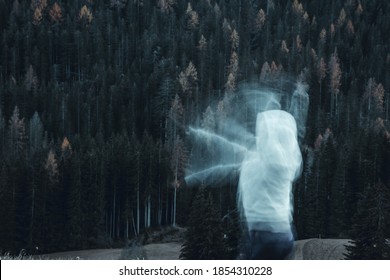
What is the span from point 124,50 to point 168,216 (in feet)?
163

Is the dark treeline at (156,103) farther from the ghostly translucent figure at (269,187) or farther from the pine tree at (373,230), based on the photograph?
the ghostly translucent figure at (269,187)

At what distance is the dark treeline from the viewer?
20781mm

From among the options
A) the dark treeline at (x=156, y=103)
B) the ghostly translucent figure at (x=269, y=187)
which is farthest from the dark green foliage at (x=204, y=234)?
the ghostly translucent figure at (x=269, y=187)

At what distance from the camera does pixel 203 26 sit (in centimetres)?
7256

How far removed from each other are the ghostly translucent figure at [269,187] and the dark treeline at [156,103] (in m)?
0.83

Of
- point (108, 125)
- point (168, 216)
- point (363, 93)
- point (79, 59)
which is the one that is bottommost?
point (168, 216)

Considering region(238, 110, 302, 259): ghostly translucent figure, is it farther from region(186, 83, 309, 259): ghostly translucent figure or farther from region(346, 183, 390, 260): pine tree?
region(346, 183, 390, 260): pine tree

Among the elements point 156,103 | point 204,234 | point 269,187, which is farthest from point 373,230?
point 156,103

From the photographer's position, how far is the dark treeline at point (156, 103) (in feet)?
68.2

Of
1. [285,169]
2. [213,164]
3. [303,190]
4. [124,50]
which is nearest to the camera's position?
[285,169]

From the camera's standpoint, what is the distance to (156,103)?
156 feet

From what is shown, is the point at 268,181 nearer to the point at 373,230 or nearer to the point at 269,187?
the point at 269,187
